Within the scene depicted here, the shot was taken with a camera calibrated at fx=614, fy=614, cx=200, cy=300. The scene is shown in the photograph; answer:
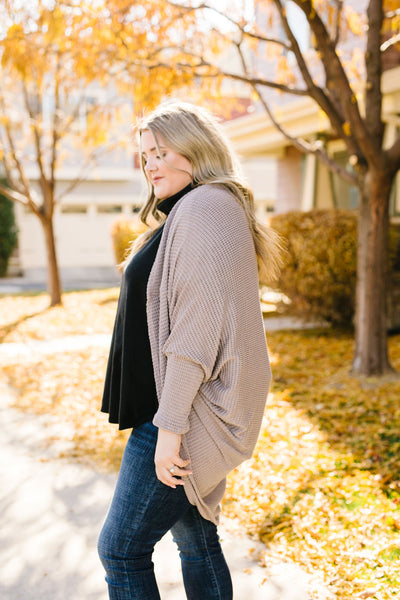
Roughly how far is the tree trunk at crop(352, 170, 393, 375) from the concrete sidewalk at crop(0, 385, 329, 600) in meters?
3.06

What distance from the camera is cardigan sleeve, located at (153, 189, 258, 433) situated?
1.74m

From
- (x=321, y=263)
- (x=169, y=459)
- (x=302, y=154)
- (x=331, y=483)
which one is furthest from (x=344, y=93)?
(x=302, y=154)

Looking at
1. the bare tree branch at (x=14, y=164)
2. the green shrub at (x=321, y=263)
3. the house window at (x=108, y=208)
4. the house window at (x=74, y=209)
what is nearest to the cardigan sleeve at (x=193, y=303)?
the green shrub at (x=321, y=263)

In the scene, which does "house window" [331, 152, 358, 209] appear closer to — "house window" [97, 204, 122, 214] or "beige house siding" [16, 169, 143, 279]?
"beige house siding" [16, 169, 143, 279]

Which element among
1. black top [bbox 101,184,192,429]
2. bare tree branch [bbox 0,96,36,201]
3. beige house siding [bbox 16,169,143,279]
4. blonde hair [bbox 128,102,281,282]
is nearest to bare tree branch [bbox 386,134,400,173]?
blonde hair [bbox 128,102,281,282]

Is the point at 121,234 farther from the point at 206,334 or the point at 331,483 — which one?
the point at 206,334

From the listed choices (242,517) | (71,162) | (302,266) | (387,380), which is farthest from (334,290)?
(71,162)

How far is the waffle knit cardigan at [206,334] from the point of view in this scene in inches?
68.8

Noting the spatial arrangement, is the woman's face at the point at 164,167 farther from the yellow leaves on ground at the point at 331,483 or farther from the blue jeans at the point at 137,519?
the yellow leaves on ground at the point at 331,483

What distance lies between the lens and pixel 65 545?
3.16m

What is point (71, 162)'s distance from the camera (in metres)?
21.7

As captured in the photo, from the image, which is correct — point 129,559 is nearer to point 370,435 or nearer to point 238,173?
point 238,173

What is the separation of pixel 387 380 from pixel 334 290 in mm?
2159

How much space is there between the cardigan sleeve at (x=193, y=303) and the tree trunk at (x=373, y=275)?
4178mm
